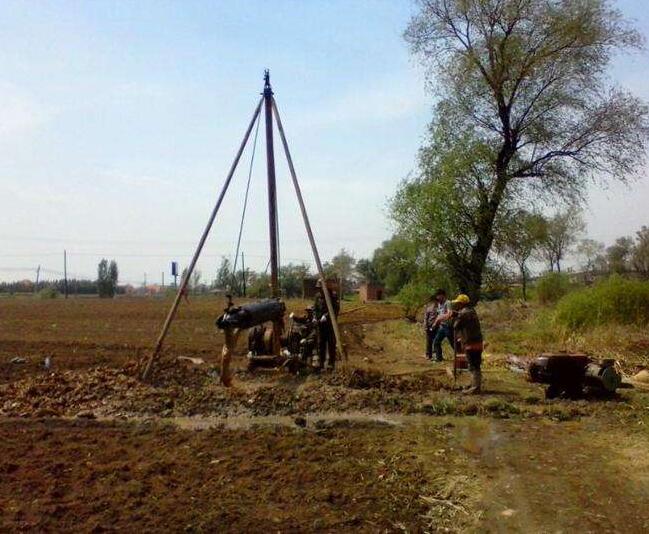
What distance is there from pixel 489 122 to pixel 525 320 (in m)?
6.53

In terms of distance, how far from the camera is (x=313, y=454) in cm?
784

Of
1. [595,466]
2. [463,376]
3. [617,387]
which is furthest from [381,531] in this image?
[463,376]

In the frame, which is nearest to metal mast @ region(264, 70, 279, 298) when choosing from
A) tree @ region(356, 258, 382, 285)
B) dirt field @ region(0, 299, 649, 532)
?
dirt field @ region(0, 299, 649, 532)

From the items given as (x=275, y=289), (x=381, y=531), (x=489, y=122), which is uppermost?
(x=489, y=122)

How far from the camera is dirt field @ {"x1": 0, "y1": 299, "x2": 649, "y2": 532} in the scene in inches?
239

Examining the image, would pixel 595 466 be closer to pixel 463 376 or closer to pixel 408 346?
pixel 463 376

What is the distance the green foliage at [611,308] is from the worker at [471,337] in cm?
810

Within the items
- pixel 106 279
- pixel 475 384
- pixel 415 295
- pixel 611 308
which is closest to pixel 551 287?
pixel 415 295

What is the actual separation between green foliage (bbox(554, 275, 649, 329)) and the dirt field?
20.0 ft

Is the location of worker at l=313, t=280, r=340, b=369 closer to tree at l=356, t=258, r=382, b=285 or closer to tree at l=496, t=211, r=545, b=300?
tree at l=496, t=211, r=545, b=300

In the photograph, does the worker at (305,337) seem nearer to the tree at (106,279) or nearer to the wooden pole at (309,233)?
the wooden pole at (309,233)

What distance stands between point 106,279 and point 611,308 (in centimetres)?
8051

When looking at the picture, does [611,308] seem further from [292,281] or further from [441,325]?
[292,281]

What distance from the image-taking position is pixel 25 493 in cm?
656
